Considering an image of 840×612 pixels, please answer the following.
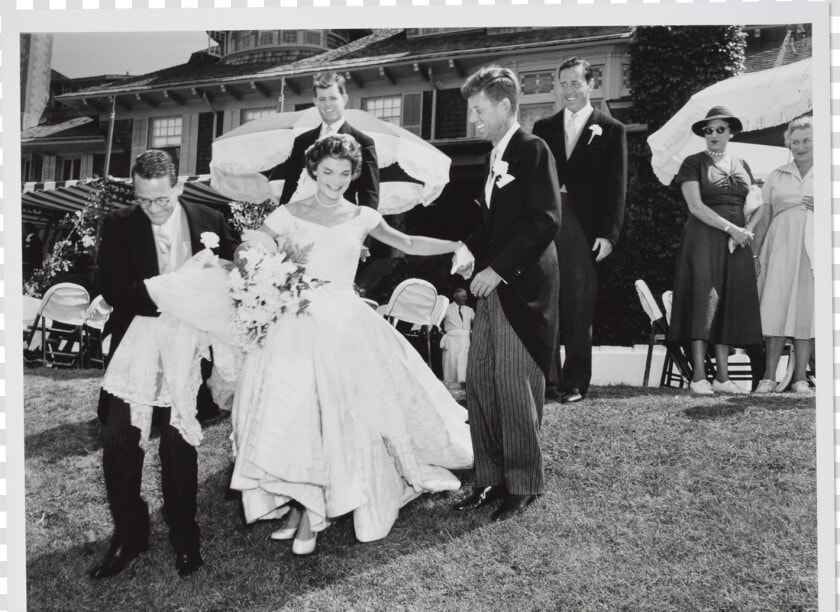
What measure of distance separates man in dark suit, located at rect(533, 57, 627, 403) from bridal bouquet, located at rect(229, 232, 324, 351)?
1624mm

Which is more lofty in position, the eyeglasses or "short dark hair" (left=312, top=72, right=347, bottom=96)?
"short dark hair" (left=312, top=72, right=347, bottom=96)

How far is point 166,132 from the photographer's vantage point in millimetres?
3529

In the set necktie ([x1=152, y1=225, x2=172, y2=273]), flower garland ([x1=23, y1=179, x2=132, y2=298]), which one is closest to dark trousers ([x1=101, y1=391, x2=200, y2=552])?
necktie ([x1=152, y1=225, x2=172, y2=273])

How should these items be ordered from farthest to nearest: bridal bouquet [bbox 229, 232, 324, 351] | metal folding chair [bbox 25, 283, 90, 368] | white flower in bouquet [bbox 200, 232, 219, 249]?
metal folding chair [bbox 25, 283, 90, 368], white flower in bouquet [bbox 200, 232, 219, 249], bridal bouquet [bbox 229, 232, 324, 351]

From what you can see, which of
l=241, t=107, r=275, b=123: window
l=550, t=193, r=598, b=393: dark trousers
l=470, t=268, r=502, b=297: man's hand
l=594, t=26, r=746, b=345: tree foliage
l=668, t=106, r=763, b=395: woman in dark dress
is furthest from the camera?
l=668, t=106, r=763, b=395: woman in dark dress

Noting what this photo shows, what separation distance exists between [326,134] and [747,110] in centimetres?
208

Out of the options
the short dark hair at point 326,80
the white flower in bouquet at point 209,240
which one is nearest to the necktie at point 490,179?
the short dark hair at point 326,80

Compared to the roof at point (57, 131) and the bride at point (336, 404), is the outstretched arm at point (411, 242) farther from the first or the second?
the roof at point (57, 131)

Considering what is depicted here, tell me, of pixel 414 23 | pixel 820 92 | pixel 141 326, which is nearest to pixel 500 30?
pixel 414 23

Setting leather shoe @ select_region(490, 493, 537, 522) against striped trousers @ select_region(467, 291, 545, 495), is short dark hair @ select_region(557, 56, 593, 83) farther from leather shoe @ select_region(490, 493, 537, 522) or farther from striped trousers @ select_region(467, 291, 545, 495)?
leather shoe @ select_region(490, 493, 537, 522)

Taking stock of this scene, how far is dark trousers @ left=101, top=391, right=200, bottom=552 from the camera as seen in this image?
106 inches

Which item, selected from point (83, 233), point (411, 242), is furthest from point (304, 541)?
point (83, 233)

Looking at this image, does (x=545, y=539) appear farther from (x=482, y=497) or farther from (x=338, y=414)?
(x=338, y=414)

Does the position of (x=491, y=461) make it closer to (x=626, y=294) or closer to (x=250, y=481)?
(x=250, y=481)
